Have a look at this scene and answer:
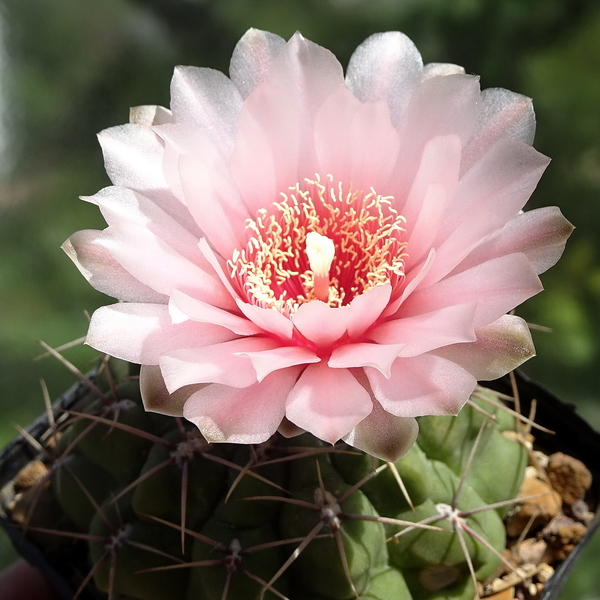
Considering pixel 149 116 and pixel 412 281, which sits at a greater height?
pixel 149 116

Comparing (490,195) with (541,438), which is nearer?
(490,195)

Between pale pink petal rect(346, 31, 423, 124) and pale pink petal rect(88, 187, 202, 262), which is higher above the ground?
pale pink petal rect(346, 31, 423, 124)

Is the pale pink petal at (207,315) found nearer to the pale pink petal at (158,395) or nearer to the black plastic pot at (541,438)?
the pale pink petal at (158,395)

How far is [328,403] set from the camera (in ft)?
1.08

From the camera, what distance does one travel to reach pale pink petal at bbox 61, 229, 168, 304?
14.8 inches

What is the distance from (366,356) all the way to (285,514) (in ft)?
0.45

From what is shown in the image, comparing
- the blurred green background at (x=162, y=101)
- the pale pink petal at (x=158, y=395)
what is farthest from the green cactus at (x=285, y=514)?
the blurred green background at (x=162, y=101)

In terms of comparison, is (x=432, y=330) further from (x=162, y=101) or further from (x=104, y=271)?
(x=162, y=101)

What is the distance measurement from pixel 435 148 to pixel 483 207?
38 millimetres

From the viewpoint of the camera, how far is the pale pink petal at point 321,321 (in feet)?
1.13

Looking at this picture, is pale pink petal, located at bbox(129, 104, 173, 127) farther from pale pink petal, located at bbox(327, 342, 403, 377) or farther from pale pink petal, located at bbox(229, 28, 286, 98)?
pale pink petal, located at bbox(327, 342, 403, 377)

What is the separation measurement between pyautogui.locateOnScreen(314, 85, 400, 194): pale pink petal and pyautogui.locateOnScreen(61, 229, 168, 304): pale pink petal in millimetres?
131

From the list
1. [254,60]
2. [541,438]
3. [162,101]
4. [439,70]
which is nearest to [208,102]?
[254,60]

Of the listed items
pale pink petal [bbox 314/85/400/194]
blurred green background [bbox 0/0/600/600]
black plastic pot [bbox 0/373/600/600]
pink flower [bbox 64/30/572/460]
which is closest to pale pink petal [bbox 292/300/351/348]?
pink flower [bbox 64/30/572/460]
